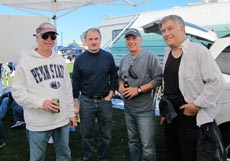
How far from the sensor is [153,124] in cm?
328

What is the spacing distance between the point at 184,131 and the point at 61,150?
4.15 feet

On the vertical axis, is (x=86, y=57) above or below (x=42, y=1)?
below

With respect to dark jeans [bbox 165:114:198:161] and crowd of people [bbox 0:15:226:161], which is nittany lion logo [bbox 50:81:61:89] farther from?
dark jeans [bbox 165:114:198:161]

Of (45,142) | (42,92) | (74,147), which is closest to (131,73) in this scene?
(42,92)

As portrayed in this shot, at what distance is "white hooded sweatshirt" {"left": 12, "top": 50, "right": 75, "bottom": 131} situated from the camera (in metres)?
2.59

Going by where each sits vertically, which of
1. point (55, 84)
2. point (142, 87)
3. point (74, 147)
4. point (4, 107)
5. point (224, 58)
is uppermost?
point (224, 58)

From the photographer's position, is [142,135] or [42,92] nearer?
[42,92]

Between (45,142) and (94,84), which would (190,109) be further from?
(45,142)

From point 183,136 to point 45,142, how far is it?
1342 millimetres

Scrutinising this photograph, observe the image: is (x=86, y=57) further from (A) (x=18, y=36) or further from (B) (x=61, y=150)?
(A) (x=18, y=36)

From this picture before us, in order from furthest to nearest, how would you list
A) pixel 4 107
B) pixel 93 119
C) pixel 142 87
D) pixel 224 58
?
1. pixel 4 107
2. pixel 93 119
3. pixel 224 58
4. pixel 142 87

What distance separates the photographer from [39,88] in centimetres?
264

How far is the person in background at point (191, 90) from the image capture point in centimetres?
246

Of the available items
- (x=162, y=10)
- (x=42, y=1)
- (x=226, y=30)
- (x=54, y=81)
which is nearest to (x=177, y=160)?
(x=54, y=81)
